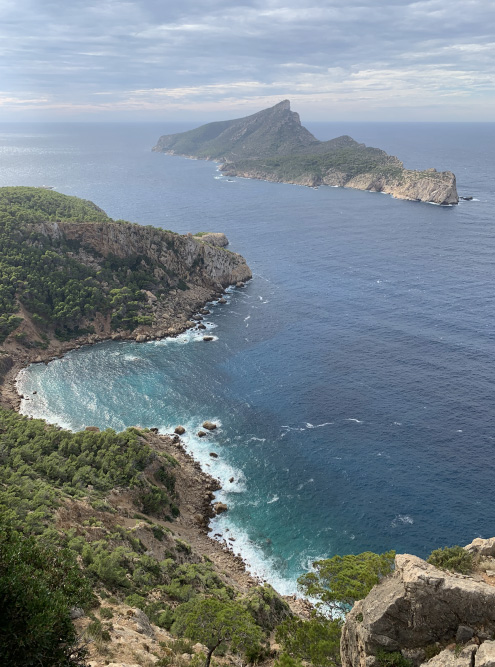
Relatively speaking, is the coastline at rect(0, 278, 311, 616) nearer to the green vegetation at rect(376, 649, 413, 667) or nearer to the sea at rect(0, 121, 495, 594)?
the sea at rect(0, 121, 495, 594)

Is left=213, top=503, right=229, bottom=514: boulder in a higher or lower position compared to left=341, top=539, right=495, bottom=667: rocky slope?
lower

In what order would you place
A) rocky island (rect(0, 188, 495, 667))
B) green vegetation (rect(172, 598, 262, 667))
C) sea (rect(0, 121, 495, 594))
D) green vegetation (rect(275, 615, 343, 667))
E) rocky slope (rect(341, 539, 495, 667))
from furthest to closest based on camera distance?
1. sea (rect(0, 121, 495, 594))
2. green vegetation (rect(172, 598, 262, 667))
3. green vegetation (rect(275, 615, 343, 667))
4. rocky island (rect(0, 188, 495, 667))
5. rocky slope (rect(341, 539, 495, 667))

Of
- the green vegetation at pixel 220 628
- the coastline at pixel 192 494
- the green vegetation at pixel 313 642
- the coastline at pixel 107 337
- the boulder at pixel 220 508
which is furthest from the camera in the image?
the coastline at pixel 107 337

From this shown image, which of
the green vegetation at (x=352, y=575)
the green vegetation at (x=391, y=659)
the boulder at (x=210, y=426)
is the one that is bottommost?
the boulder at (x=210, y=426)

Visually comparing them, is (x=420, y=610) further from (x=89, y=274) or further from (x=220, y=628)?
(x=89, y=274)

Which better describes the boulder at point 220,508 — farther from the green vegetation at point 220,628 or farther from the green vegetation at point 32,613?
the green vegetation at point 32,613

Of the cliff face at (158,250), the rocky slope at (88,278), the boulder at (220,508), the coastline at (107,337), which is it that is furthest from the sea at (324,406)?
the cliff face at (158,250)

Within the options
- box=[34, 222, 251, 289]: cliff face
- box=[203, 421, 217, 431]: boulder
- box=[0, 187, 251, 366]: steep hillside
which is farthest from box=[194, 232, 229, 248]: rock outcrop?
box=[203, 421, 217, 431]: boulder
